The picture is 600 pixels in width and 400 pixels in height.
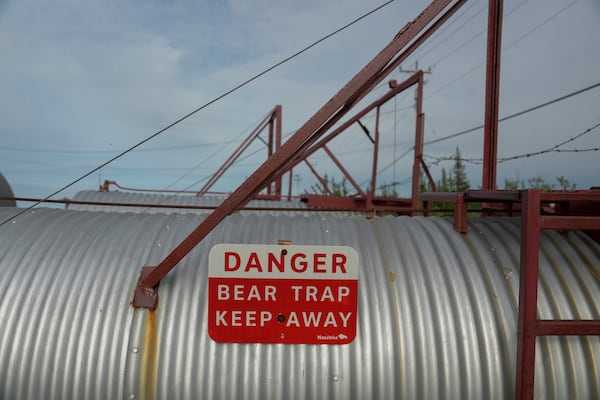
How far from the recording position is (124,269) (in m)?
4.09

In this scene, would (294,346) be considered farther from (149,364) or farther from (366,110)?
(366,110)

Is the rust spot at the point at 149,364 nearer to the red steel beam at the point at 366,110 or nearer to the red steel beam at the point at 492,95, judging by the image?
the red steel beam at the point at 492,95

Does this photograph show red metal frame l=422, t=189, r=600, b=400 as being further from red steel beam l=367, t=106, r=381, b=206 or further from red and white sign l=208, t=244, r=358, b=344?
red steel beam l=367, t=106, r=381, b=206

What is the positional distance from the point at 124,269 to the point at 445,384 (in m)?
2.79

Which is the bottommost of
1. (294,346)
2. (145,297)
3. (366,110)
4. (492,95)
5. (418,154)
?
(294,346)

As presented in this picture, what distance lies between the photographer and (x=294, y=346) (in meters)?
3.79

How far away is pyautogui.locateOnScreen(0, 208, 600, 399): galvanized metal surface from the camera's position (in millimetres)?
3691

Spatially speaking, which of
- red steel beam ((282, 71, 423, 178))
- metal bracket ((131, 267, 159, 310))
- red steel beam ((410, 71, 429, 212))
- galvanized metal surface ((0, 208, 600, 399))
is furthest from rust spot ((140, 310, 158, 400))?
red steel beam ((410, 71, 429, 212))

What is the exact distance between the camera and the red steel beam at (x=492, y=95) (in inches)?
197

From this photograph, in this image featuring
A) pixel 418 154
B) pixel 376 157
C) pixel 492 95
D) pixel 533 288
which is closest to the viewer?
pixel 533 288

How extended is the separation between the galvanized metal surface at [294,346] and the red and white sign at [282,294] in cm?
11

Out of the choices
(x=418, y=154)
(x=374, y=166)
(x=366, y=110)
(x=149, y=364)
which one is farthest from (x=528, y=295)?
(x=374, y=166)

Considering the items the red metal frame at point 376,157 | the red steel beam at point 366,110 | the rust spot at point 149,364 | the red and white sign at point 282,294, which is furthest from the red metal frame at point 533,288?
the red steel beam at point 366,110

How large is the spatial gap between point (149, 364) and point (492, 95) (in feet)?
13.8
